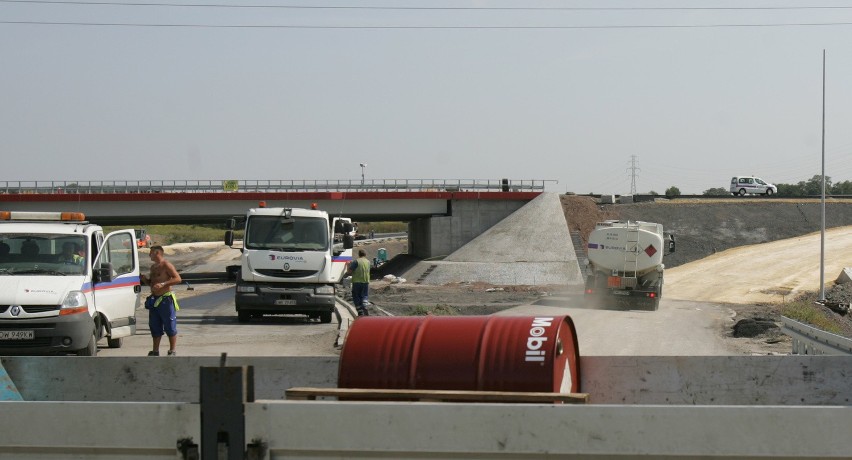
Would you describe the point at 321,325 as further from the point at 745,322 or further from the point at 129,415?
the point at 129,415

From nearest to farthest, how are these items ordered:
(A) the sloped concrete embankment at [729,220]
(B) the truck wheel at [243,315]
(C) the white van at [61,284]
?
(C) the white van at [61,284], (B) the truck wheel at [243,315], (A) the sloped concrete embankment at [729,220]

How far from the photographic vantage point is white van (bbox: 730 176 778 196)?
253 ft

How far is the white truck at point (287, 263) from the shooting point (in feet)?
78.8

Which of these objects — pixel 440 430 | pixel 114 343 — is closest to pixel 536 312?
pixel 114 343

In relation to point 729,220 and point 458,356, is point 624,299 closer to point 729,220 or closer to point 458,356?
point 458,356

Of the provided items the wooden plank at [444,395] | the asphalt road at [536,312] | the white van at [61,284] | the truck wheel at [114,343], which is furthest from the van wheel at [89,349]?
the wooden plank at [444,395]

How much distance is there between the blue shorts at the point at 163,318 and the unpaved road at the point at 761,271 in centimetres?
2554

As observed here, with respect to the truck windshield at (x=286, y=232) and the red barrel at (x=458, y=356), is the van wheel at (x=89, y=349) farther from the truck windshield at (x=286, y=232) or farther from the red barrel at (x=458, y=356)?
the red barrel at (x=458, y=356)

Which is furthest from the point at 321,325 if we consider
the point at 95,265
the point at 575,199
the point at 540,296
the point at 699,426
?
the point at 575,199

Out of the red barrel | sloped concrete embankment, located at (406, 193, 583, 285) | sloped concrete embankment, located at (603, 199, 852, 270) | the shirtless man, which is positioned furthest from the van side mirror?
sloped concrete embankment, located at (603, 199, 852, 270)

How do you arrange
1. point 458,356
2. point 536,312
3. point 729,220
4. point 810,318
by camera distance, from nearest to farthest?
point 458,356, point 810,318, point 536,312, point 729,220

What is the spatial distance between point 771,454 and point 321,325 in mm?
20868

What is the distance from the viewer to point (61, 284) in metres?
14.6

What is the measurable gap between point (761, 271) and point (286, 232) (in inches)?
1141
